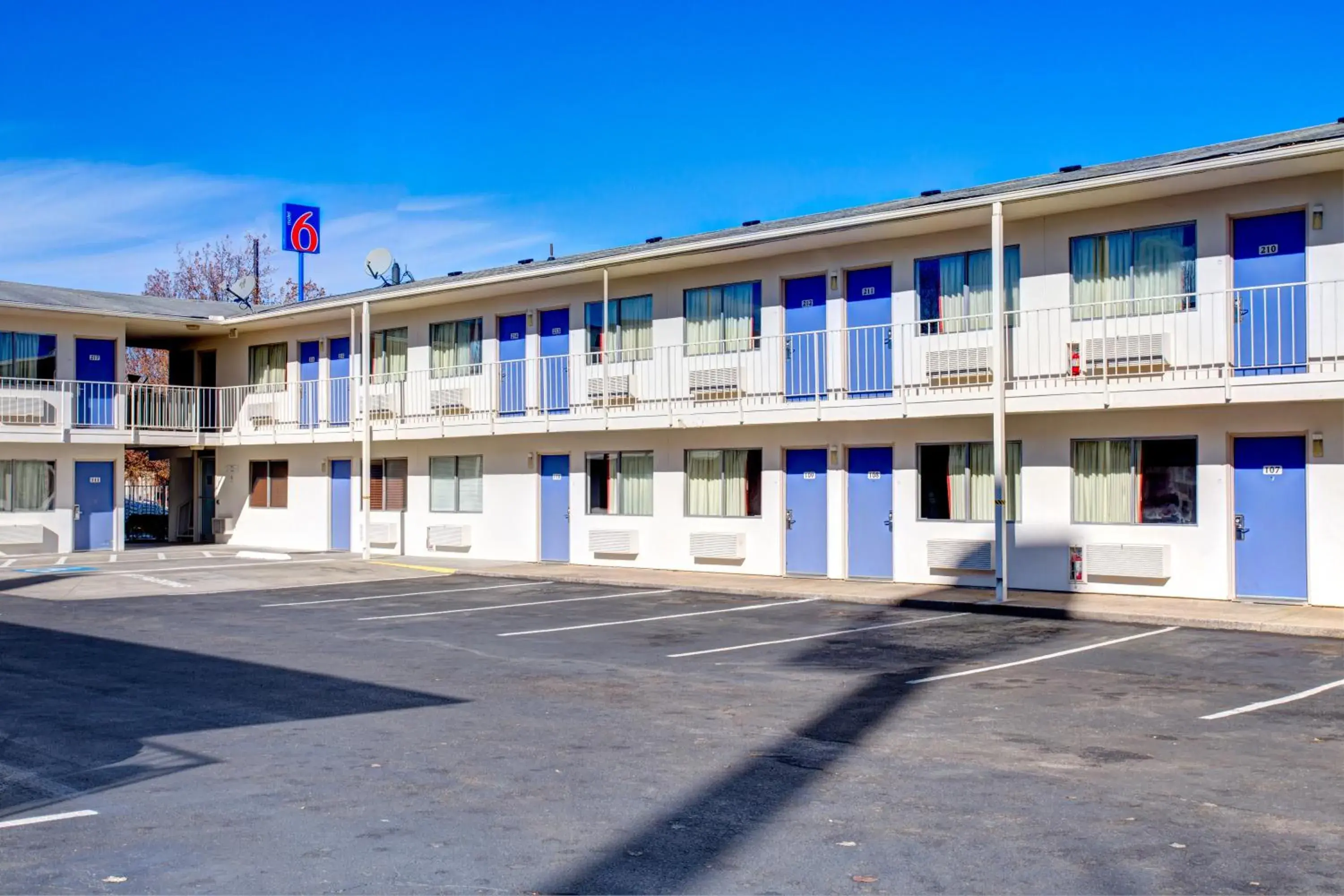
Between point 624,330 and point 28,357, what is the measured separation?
14.6 m

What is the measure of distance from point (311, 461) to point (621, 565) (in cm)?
1020

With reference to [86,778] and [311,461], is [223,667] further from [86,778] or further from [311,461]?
[311,461]

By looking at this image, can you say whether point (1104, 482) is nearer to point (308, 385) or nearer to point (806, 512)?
point (806, 512)

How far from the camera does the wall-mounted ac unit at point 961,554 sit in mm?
18500

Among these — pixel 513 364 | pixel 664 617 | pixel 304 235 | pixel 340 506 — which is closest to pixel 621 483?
pixel 513 364

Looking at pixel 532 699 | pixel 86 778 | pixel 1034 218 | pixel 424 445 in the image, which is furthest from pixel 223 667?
pixel 424 445

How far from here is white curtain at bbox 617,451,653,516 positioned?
910 inches

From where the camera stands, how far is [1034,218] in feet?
60.4

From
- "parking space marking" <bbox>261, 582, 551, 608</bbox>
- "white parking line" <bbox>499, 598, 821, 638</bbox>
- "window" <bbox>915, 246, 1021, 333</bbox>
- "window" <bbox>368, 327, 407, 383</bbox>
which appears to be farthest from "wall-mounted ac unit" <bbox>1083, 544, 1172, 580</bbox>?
"window" <bbox>368, 327, 407, 383</bbox>

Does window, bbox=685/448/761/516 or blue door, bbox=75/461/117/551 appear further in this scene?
blue door, bbox=75/461/117/551

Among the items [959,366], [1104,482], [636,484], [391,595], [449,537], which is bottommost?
[391,595]

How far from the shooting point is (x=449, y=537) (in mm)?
26062

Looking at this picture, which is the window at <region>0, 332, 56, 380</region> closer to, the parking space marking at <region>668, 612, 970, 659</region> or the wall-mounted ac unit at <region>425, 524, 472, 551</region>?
the wall-mounted ac unit at <region>425, 524, 472, 551</region>

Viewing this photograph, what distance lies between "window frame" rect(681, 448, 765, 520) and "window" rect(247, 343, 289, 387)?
495 inches
